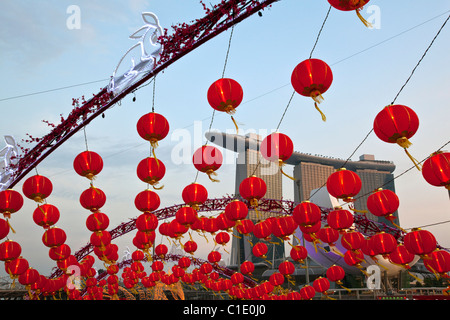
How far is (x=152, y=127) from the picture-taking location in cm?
531

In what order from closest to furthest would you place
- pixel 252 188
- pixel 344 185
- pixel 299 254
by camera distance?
1. pixel 344 185
2. pixel 252 188
3. pixel 299 254

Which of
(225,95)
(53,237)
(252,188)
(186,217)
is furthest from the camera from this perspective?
(53,237)

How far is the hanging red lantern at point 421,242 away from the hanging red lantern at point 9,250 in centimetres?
828

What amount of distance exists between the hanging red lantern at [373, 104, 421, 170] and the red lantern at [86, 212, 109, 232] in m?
5.81

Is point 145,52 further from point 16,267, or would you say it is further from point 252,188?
point 16,267

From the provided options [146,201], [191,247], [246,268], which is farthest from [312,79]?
[246,268]

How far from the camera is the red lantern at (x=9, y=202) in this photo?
23.2 ft

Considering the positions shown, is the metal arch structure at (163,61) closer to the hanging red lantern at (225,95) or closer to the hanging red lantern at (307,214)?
the hanging red lantern at (225,95)

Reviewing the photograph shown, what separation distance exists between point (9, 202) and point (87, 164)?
229 cm

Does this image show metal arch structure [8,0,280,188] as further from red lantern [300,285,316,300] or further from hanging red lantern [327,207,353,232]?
red lantern [300,285,316,300]

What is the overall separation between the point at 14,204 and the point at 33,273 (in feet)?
11.5

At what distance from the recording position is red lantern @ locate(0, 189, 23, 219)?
279 inches
